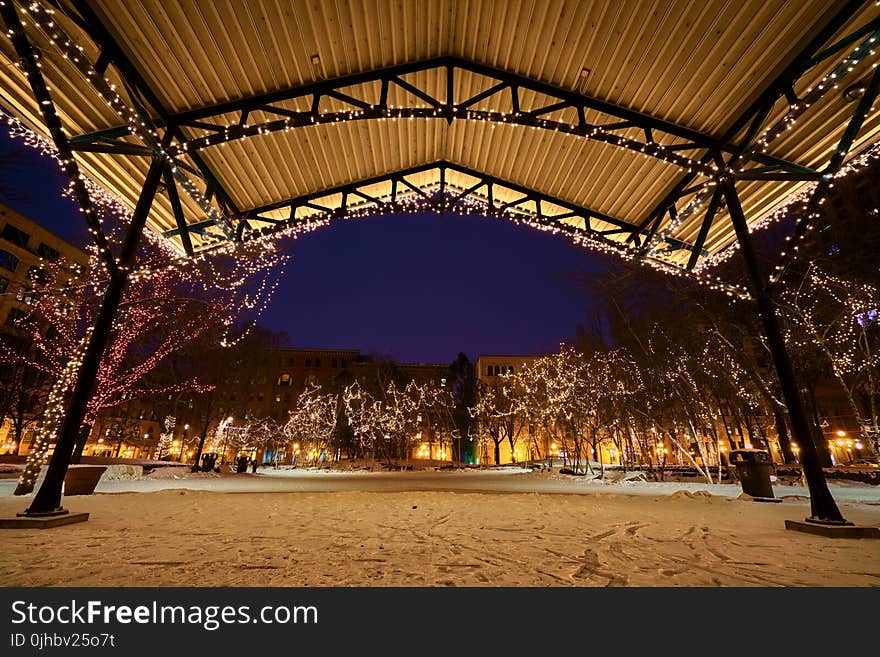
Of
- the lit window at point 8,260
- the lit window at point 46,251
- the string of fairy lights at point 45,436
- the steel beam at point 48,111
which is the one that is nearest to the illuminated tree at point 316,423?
the string of fairy lights at point 45,436

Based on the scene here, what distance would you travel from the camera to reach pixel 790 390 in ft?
15.5

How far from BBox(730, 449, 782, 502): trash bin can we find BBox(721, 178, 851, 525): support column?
12.8 feet

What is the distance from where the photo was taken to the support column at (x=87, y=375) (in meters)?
4.04

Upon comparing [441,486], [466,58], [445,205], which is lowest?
[441,486]

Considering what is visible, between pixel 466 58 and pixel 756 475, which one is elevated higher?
pixel 466 58

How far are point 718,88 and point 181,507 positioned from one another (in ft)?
33.3

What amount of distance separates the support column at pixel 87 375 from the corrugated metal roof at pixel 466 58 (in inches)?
55.9

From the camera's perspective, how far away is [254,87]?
5.61m

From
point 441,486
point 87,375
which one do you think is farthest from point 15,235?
point 441,486

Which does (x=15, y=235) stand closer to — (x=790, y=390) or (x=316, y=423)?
(x=316, y=423)

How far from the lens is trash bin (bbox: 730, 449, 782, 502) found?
312 inches

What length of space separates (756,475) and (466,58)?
10170 mm

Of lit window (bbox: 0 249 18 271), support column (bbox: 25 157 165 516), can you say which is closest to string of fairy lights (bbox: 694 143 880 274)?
support column (bbox: 25 157 165 516)
